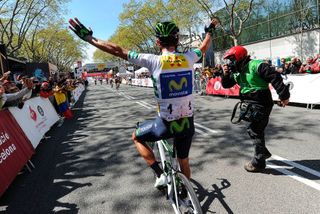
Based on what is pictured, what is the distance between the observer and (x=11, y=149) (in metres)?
5.70

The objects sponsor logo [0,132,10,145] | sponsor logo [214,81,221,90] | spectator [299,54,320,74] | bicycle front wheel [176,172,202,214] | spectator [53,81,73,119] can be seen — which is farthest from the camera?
sponsor logo [214,81,221,90]

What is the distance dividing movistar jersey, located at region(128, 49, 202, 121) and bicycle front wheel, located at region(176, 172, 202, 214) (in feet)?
2.13

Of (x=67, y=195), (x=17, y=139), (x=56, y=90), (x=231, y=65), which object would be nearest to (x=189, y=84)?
(x=231, y=65)

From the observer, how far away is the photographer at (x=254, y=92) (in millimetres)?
4656

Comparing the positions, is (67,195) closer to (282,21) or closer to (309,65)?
(309,65)

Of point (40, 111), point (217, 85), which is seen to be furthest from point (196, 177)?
point (217, 85)

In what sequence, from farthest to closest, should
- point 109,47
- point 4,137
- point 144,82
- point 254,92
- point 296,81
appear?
point 144,82 < point 296,81 < point 4,137 < point 254,92 < point 109,47

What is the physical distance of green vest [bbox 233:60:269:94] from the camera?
4.64 metres

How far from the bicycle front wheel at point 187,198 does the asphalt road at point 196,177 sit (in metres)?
0.73

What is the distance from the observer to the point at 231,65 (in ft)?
16.2

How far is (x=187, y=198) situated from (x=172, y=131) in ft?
2.29

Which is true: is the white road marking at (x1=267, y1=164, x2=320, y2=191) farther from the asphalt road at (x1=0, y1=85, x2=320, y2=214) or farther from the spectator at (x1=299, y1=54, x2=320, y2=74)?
the spectator at (x1=299, y1=54, x2=320, y2=74)

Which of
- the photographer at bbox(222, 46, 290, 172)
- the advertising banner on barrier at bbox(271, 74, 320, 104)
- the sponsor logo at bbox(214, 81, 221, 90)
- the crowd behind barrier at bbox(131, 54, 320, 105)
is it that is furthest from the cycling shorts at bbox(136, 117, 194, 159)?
the sponsor logo at bbox(214, 81, 221, 90)

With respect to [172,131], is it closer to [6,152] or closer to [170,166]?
[170,166]
